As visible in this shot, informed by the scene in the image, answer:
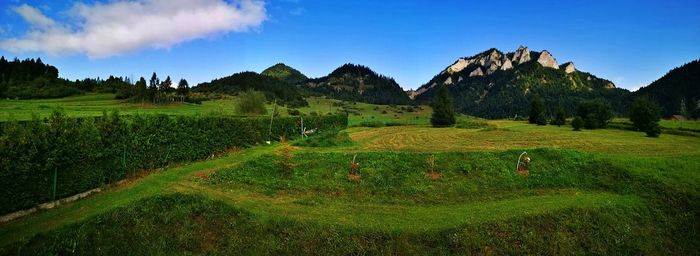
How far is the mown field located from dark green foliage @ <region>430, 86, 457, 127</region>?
61.3 metres

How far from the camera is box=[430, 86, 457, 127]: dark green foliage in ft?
297

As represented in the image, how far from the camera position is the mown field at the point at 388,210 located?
636 inches

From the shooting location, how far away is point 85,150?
835 inches

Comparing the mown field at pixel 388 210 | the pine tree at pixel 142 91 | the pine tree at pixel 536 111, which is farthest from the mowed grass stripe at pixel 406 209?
the pine tree at pixel 142 91

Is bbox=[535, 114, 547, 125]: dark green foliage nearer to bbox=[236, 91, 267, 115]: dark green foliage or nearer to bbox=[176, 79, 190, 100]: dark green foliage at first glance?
bbox=[236, 91, 267, 115]: dark green foliage

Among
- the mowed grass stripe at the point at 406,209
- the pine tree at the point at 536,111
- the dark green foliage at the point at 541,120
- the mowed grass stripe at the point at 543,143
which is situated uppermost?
the pine tree at the point at 536,111

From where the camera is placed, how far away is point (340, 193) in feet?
76.4

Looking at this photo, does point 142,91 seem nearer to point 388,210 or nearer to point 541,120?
point 388,210

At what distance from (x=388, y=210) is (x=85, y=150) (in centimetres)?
1670

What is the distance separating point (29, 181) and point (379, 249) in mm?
16209

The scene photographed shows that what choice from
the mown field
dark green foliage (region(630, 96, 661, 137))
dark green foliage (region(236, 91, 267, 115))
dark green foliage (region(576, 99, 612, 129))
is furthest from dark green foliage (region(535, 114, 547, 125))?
the mown field

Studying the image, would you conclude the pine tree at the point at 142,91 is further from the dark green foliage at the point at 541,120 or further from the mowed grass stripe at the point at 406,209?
the dark green foliage at the point at 541,120

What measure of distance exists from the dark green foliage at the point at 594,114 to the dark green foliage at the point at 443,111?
2730cm

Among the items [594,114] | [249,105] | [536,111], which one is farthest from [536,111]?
[249,105]
